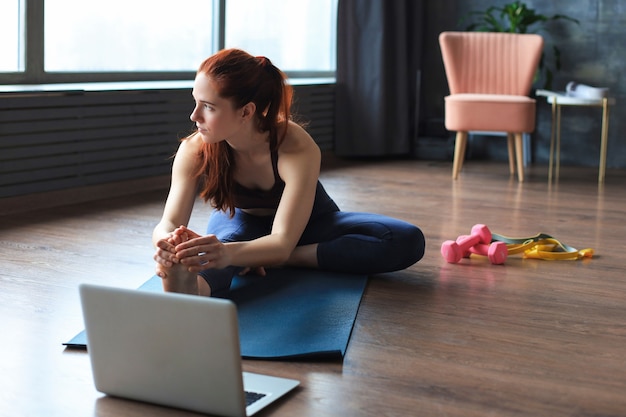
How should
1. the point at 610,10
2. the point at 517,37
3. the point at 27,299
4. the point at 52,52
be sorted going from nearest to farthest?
the point at 27,299, the point at 52,52, the point at 517,37, the point at 610,10

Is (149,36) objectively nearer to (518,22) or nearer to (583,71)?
(518,22)

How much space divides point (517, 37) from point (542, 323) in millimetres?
3240

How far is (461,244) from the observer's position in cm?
267

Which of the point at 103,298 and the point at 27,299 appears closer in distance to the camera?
the point at 103,298

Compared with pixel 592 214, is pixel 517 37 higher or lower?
higher

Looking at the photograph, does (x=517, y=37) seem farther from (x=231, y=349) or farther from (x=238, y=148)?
(x=231, y=349)

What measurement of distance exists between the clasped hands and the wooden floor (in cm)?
24

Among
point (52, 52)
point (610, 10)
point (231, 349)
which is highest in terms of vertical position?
point (610, 10)

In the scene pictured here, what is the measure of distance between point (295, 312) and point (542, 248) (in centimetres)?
108

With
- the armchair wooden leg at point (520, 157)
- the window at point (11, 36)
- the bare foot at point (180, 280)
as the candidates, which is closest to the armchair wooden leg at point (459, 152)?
the armchair wooden leg at point (520, 157)

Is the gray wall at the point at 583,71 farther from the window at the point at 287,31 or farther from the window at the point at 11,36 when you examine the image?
the window at the point at 11,36

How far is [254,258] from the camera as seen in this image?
1.94 metres

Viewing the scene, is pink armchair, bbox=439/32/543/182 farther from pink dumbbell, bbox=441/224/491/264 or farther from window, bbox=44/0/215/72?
pink dumbbell, bbox=441/224/491/264

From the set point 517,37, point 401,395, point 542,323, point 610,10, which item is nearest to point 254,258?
point 401,395
